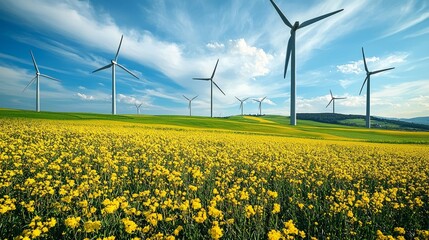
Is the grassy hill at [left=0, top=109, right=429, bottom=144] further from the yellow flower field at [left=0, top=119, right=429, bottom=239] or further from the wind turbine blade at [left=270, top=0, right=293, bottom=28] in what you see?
the yellow flower field at [left=0, top=119, right=429, bottom=239]

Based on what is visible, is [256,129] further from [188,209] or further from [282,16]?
[188,209]

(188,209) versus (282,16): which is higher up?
(282,16)

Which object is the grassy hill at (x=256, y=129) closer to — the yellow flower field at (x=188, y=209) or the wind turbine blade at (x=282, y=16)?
the wind turbine blade at (x=282, y=16)

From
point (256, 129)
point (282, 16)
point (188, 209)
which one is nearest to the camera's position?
point (188, 209)

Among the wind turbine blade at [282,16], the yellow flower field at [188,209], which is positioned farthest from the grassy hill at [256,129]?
the yellow flower field at [188,209]

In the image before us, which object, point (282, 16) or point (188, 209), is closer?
point (188, 209)

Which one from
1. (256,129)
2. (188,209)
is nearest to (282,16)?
(256,129)

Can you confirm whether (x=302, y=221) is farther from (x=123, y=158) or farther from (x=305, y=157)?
(x=305, y=157)

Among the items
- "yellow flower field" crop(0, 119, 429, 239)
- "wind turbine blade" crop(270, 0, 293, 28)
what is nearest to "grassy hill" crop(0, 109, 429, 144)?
"wind turbine blade" crop(270, 0, 293, 28)

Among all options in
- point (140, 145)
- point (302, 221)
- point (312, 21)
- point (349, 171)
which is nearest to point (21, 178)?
point (140, 145)

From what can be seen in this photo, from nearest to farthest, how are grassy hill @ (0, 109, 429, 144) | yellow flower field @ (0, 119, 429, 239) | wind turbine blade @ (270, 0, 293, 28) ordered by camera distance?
yellow flower field @ (0, 119, 429, 239) → grassy hill @ (0, 109, 429, 144) → wind turbine blade @ (270, 0, 293, 28)

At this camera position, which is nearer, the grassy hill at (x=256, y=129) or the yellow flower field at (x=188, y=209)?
the yellow flower field at (x=188, y=209)

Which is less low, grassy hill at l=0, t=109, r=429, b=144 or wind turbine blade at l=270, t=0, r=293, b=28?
wind turbine blade at l=270, t=0, r=293, b=28

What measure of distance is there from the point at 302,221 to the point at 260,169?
4.70 meters
